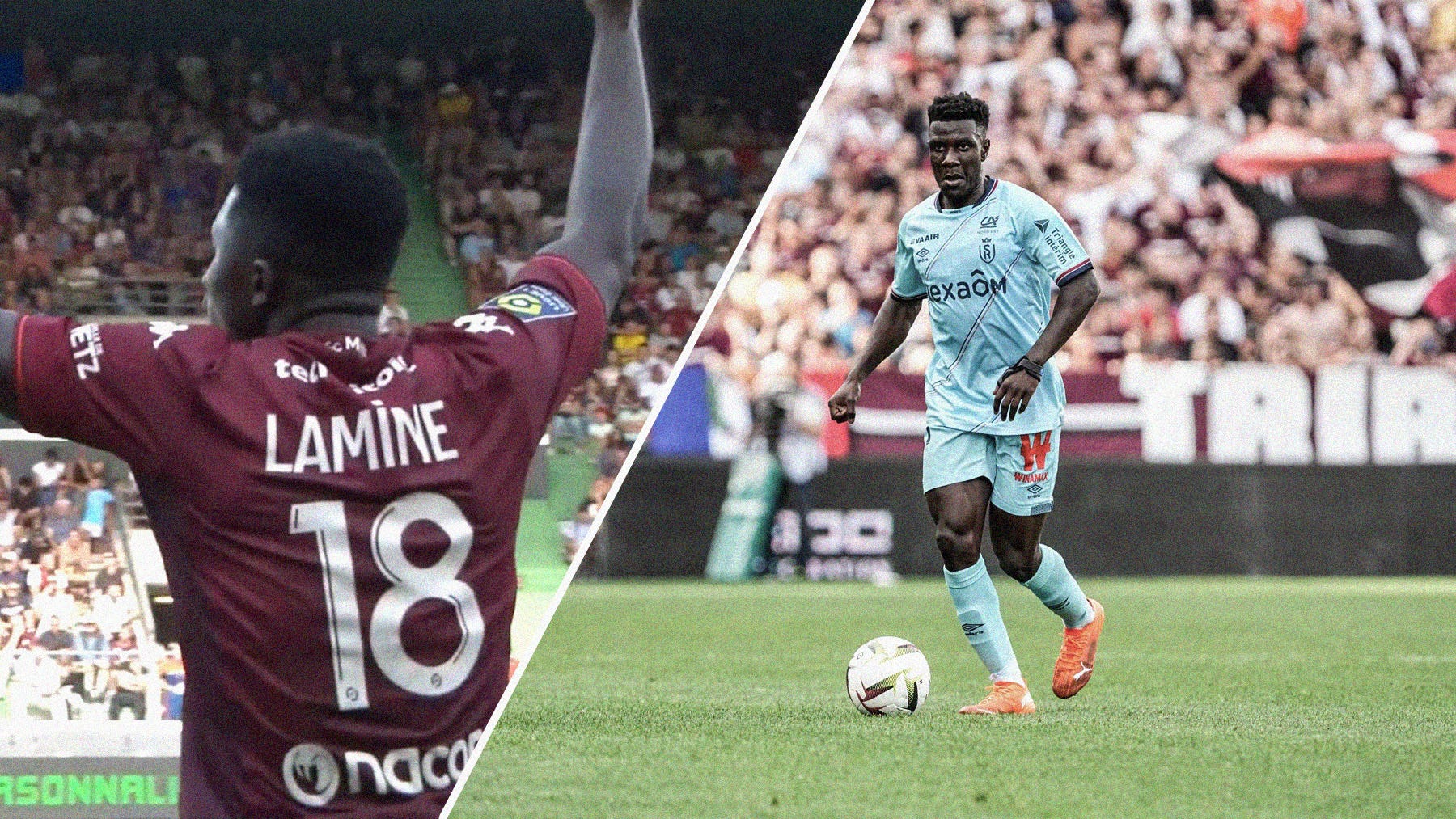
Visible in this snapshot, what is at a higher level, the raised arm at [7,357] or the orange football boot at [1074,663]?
the raised arm at [7,357]

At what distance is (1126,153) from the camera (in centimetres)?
1634

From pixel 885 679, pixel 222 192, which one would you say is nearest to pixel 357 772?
pixel 222 192

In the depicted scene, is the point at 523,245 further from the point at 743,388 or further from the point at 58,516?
the point at 743,388

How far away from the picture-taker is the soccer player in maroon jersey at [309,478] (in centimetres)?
220

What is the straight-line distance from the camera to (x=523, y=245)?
5465 millimetres

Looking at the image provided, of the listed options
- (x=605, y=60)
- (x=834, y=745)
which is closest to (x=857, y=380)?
(x=834, y=745)

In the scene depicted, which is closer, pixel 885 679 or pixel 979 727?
pixel 979 727

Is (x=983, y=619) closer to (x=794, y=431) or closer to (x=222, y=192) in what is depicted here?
(x=222, y=192)

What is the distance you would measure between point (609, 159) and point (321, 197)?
43cm

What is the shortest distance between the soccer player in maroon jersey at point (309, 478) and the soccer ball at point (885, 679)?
4.14 meters

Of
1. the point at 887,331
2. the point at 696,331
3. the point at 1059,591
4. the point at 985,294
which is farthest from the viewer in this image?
the point at 887,331

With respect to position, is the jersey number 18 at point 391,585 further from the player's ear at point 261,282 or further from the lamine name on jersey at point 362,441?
the player's ear at point 261,282

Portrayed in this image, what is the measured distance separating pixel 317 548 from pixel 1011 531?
4.79 metres

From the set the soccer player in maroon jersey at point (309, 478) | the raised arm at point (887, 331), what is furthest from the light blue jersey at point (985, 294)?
the soccer player in maroon jersey at point (309, 478)
